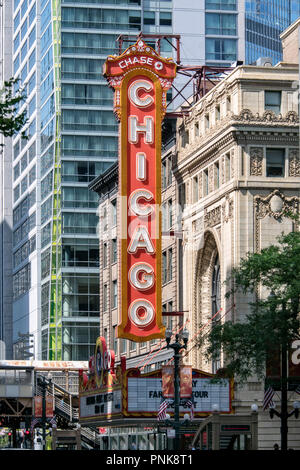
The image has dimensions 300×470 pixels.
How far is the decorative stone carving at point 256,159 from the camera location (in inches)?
2552

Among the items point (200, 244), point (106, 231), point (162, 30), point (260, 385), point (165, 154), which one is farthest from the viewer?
point (162, 30)

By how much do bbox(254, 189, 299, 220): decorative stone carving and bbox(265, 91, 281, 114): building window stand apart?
495 centimetres

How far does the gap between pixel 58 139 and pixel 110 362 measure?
77.3 m

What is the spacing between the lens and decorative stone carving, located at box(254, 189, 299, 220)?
64.3m

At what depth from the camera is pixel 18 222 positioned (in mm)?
168250

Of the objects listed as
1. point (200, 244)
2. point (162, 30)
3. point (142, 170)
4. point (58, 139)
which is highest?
point (162, 30)

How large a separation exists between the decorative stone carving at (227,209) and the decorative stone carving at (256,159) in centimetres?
230

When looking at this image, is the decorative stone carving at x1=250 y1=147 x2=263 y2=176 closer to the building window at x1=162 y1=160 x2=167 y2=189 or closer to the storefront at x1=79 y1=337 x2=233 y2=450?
the storefront at x1=79 y1=337 x2=233 y2=450

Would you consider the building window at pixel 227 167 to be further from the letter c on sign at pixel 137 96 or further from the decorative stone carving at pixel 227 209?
the letter c on sign at pixel 137 96

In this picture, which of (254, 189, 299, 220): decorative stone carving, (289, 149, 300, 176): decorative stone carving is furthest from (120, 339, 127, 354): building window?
(289, 149, 300, 176): decorative stone carving

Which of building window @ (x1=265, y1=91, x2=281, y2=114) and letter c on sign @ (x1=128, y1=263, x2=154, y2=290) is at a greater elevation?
building window @ (x1=265, y1=91, x2=281, y2=114)
